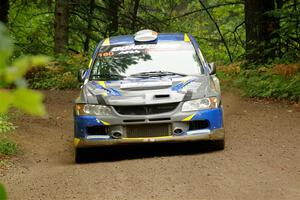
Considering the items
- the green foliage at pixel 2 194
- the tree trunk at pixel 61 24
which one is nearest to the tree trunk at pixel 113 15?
the tree trunk at pixel 61 24

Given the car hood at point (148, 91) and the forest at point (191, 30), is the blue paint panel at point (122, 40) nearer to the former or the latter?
the car hood at point (148, 91)

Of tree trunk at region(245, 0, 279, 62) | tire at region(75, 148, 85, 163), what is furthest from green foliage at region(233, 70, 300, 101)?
tire at region(75, 148, 85, 163)

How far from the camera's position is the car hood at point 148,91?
26.3ft

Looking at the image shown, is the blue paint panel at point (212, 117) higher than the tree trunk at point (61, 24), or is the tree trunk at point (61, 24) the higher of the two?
the tree trunk at point (61, 24)

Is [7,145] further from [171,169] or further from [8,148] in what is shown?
[171,169]

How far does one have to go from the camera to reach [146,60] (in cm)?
912

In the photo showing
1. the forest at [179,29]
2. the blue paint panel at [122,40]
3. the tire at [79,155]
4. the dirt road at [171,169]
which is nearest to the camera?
the dirt road at [171,169]

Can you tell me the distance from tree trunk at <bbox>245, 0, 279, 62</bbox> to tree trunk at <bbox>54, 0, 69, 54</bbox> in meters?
6.51

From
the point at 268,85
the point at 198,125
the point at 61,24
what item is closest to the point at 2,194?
the point at 198,125

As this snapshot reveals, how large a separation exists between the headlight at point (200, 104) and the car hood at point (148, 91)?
6cm

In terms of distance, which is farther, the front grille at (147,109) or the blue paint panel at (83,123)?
the blue paint panel at (83,123)

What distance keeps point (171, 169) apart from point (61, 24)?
14526 mm

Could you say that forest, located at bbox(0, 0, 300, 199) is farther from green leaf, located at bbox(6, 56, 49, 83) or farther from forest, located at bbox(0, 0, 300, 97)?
green leaf, located at bbox(6, 56, 49, 83)

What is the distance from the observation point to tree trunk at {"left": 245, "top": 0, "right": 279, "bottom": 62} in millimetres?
17719
